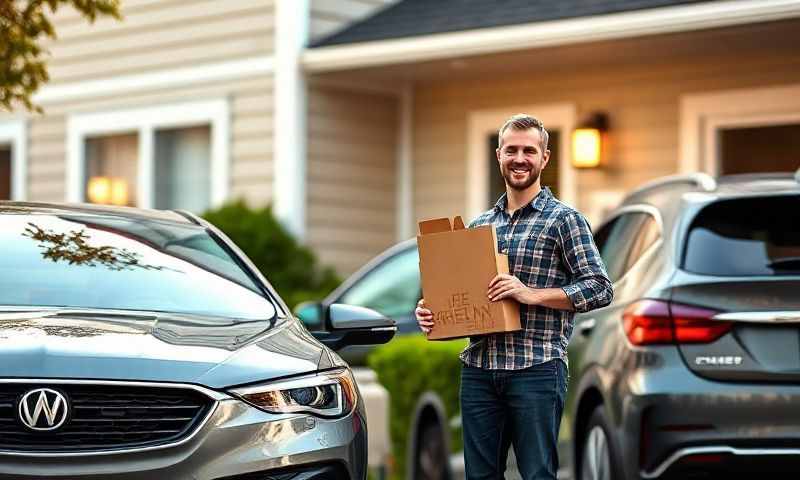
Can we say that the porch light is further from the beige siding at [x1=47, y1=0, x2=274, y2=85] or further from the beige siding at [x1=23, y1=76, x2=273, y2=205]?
the beige siding at [x1=47, y1=0, x2=274, y2=85]

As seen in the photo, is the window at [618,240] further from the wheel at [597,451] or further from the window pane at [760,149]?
the window pane at [760,149]

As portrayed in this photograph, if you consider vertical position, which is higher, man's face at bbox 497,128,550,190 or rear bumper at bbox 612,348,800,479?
man's face at bbox 497,128,550,190

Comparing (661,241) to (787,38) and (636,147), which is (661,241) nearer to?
(787,38)

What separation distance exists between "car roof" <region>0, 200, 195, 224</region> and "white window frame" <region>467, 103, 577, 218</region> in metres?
8.54

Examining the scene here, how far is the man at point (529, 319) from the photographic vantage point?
19.5 ft

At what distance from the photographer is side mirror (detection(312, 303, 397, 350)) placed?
6.60 meters

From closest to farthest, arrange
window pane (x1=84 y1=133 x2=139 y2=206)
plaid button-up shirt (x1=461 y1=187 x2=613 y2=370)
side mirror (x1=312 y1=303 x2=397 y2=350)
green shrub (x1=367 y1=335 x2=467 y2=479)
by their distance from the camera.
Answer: plaid button-up shirt (x1=461 y1=187 x2=613 y2=370) < side mirror (x1=312 y1=303 x2=397 y2=350) < green shrub (x1=367 y1=335 x2=467 y2=479) < window pane (x1=84 y1=133 x2=139 y2=206)

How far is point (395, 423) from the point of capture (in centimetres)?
1091

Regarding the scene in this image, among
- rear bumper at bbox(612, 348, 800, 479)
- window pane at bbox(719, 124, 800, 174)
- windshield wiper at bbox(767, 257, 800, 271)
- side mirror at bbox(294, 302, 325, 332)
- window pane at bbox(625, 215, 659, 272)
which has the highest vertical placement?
window pane at bbox(719, 124, 800, 174)

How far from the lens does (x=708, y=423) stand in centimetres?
682

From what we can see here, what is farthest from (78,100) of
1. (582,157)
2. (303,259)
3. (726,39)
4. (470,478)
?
(470,478)

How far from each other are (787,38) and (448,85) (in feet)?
13.8

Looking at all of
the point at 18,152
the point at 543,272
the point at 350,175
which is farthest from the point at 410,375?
the point at 18,152

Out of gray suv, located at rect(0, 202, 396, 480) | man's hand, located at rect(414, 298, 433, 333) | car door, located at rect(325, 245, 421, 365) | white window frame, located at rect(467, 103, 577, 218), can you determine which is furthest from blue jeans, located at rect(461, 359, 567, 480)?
white window frame, located at rect(467, 103, 577, 218)
